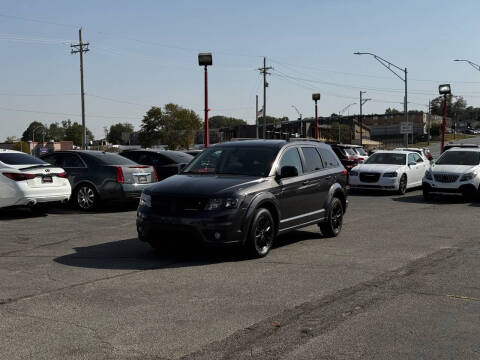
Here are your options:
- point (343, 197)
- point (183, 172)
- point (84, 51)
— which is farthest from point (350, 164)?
point (84, 51)

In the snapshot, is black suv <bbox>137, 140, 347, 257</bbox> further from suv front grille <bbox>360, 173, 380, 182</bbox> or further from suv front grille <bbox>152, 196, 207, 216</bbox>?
suv front grille <bbox>360, 173, 380, 182</bbox>

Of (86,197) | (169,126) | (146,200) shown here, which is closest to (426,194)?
(86,197)

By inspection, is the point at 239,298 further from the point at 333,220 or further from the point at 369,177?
the point at 369,177

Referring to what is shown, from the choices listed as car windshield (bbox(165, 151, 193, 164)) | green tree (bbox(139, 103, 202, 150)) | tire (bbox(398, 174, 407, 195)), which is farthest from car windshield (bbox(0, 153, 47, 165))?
green tree (bbox(139, 103, 202, 150))

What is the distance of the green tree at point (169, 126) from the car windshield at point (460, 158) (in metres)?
86.7

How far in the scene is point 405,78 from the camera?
4631 centimetres

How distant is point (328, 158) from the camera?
36.2 feet

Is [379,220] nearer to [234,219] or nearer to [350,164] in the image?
[234,219]

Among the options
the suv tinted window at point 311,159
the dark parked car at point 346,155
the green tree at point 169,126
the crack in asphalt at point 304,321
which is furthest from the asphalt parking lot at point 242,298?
the green tree at point 169,126

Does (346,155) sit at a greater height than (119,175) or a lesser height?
greater

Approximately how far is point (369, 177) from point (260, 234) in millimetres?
13159

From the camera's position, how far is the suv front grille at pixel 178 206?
8266mm

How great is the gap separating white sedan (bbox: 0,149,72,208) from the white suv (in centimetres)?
1064

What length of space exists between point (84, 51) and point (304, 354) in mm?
53834
